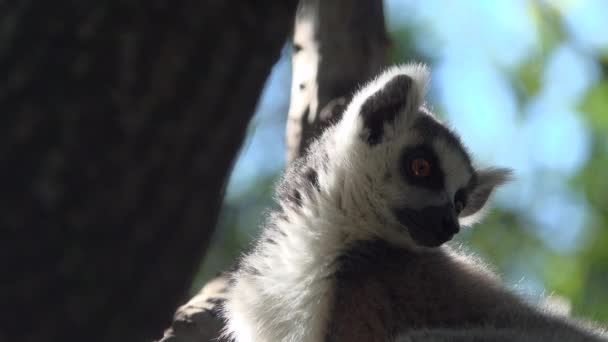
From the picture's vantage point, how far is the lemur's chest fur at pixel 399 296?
4.00 m

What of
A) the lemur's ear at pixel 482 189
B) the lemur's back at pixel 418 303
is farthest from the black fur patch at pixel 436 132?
the lemur's back at pixel 418 303

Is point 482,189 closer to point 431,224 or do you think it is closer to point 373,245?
point 431,224

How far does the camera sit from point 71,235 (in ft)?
4.68

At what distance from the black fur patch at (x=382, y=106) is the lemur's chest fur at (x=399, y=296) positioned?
27.3 inches

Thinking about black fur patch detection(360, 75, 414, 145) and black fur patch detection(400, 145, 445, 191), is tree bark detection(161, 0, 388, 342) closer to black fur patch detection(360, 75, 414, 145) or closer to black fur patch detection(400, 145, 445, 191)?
black fur patch detection(360, 75, 414, 145)

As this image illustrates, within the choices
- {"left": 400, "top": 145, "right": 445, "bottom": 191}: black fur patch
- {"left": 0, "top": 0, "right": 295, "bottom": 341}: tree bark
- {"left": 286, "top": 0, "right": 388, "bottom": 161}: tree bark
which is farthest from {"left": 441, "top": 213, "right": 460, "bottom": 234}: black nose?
{"left": 0, "top": 0, "right": 295, "bottom": 341}: tree bark

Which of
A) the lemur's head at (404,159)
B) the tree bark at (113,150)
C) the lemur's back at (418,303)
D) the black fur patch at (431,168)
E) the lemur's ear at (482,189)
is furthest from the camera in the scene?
the lemur's ear at (482,189)

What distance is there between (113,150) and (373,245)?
3002 millimetres

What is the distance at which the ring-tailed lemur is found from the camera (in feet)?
13.4

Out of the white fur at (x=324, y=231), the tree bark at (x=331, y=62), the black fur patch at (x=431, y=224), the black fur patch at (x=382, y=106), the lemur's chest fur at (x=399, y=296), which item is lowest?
the lemur's chest fur at (x=399, y=296)

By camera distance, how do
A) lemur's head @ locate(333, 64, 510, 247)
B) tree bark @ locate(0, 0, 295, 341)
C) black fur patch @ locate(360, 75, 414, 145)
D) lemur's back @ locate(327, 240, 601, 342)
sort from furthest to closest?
black fur patch @ locate(360, 75, 414, 145) < lemur's head @ locate(333, 64, 510, 247) < lemur's back @ locate(327, 240, 601, 342) < tree bark @ locate(0, 0, 295, 341)

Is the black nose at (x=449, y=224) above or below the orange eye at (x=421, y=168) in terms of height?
Answer: below

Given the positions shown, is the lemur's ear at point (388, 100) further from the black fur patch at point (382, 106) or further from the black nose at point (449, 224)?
the black nose at point (449, 224)

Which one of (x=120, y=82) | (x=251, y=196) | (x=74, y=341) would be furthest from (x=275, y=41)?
(x=251, y=196)
